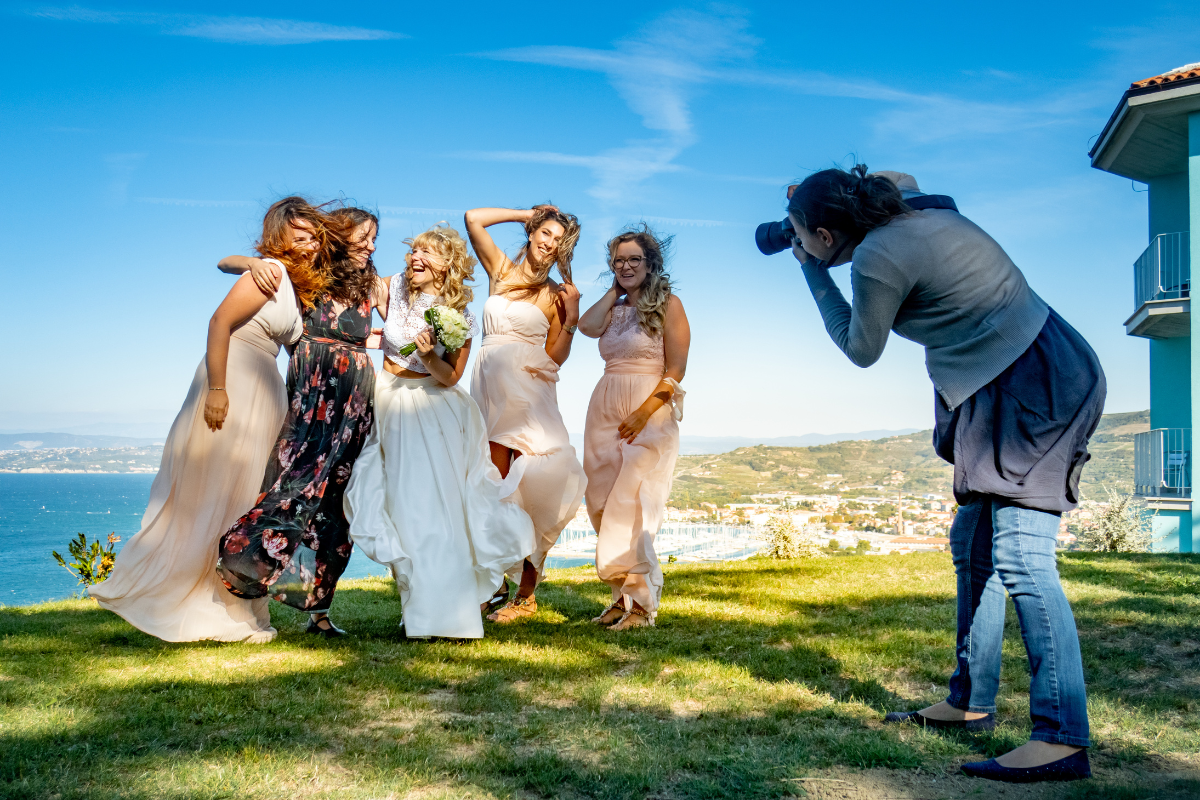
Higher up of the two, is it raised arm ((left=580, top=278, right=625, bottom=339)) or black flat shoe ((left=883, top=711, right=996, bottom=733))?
raised arm ((left=580, top=278, right=625, bottom=339))

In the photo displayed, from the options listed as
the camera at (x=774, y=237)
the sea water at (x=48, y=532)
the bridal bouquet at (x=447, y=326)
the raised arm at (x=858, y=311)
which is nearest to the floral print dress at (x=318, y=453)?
the bridal bouquet at (x=447, y=326)

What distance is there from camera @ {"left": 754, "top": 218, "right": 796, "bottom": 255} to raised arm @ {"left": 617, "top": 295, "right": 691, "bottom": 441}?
2.40m

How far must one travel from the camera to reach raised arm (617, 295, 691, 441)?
5656 mm

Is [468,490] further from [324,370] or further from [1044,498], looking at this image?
[1044,498]

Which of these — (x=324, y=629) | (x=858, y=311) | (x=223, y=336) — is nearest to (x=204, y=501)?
(x=223, y=336)

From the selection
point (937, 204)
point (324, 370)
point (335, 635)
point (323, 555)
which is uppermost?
point (937, 204)

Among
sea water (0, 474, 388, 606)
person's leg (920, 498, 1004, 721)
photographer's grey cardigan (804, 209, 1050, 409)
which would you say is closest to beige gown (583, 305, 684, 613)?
person's leg (920, 498, 1004, 721)

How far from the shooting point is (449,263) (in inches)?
211

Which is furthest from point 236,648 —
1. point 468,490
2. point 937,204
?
point 937,204

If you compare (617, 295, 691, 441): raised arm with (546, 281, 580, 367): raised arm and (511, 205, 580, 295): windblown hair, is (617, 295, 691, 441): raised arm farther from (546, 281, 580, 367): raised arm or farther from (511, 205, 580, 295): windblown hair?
(511, 205, 580, 295): windblown hair

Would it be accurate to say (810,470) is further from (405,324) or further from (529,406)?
(405,324)

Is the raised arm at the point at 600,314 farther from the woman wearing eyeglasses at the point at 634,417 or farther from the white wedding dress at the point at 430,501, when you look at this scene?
the white wedding dress at the point at 430,501

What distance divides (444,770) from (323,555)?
2.55 meters

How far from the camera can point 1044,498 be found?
8.82ft
